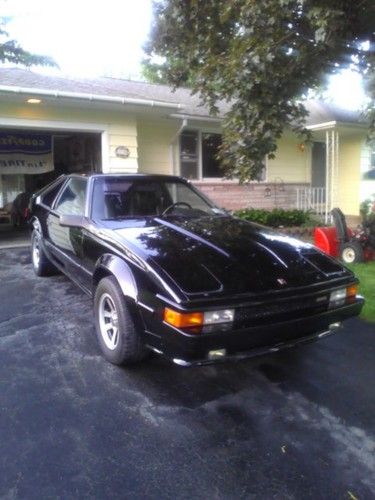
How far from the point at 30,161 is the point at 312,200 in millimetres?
8493

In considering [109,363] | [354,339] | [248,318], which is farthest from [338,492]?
[354,339]

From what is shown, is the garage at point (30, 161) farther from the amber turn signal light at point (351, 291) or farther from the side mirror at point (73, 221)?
the amber turn signal light at point (351, 291)

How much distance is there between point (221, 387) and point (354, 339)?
1.71 metres

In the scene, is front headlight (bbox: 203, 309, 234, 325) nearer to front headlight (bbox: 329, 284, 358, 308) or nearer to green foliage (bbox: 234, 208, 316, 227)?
front headlight (bbox: 329, 284, 358, 308)

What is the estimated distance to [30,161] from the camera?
1209cm

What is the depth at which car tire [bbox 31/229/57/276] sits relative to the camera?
6.21 m

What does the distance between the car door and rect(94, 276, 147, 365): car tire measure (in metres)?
0.64

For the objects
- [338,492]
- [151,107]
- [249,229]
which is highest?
[151,107]

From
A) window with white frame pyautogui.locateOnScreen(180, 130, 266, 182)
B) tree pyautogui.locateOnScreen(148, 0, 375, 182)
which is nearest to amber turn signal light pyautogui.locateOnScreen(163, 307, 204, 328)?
tree pyautogui.locateOnScreen(148, 0, 375, 182)

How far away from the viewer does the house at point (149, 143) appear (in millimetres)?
9016

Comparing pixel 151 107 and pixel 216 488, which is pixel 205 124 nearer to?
pixel 151 107

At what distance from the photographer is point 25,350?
3939mm

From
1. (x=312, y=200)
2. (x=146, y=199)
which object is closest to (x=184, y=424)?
(x=146, y=199)

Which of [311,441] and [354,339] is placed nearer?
[311,441]
